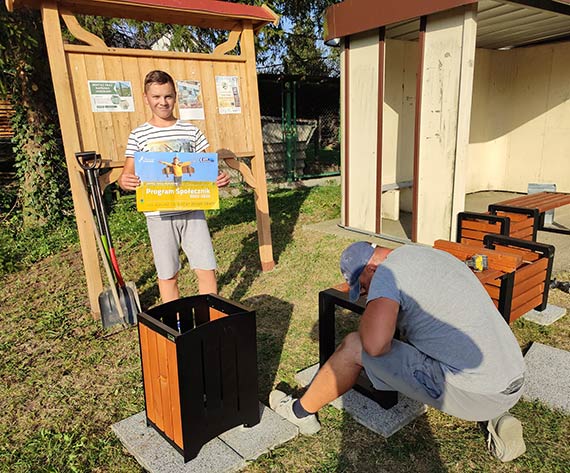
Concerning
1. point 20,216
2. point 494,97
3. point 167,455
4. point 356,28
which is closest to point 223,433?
point 167,455

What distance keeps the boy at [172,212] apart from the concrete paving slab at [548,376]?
2.21m

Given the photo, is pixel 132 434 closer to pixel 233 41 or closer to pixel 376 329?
pixel 376 329

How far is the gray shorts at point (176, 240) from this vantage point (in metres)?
3.30

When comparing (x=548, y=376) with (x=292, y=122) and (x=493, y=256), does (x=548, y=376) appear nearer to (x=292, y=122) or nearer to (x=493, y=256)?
(x=493, y=256)

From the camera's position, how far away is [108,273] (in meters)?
3.56

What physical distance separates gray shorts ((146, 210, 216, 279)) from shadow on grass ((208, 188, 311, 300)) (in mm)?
1158

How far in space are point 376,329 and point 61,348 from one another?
273 cm

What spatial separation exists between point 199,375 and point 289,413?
65 centimetres

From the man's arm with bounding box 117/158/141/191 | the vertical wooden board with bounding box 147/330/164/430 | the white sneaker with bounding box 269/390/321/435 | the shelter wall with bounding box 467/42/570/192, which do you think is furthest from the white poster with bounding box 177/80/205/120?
the shelter wall with bounding box 467/42/570/192

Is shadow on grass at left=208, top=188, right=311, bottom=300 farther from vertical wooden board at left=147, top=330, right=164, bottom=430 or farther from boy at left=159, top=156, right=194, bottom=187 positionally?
vertical wooden board at left=147, top=330, right=164, bottom=430

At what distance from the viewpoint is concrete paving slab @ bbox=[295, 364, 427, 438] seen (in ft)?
8.27

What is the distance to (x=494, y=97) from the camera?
850cm

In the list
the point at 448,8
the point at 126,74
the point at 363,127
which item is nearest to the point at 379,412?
the point at 126,74

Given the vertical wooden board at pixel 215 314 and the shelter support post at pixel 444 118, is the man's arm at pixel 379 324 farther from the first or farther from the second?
the shelter support post at pixel 444 118
